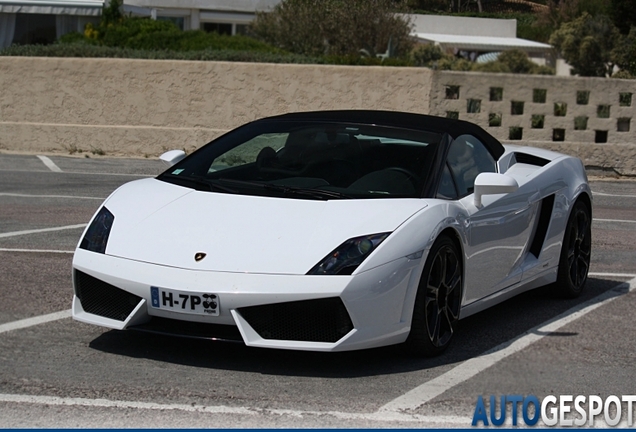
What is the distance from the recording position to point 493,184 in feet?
19.9

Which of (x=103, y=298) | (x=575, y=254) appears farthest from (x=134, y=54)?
(x=103, y=298)

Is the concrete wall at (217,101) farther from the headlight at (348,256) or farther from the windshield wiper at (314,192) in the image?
the headlight at (348,256)

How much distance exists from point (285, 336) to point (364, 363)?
56 centimetres

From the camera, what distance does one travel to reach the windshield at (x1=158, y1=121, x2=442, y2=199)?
6.02 metres

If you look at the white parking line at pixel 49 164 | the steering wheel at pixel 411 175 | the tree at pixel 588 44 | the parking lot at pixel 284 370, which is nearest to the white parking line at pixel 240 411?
the parking lot at pixel 284 370

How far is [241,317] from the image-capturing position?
5.14 metres

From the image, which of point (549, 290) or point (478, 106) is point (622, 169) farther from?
point (549, 290)

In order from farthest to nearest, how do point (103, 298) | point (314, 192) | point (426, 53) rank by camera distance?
point (426, 53)
point (314, 192)
point (103, 298)

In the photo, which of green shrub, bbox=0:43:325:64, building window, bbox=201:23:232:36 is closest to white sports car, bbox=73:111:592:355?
green shrub, bbox=0:43:325:64

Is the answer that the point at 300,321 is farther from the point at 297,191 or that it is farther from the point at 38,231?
the point at 38,231

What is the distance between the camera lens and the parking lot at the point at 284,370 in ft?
15.2

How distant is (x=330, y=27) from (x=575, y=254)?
29.2 meters

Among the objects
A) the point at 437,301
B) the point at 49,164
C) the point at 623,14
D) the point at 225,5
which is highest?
the point at 623,14

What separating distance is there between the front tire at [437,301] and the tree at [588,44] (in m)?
53.8
